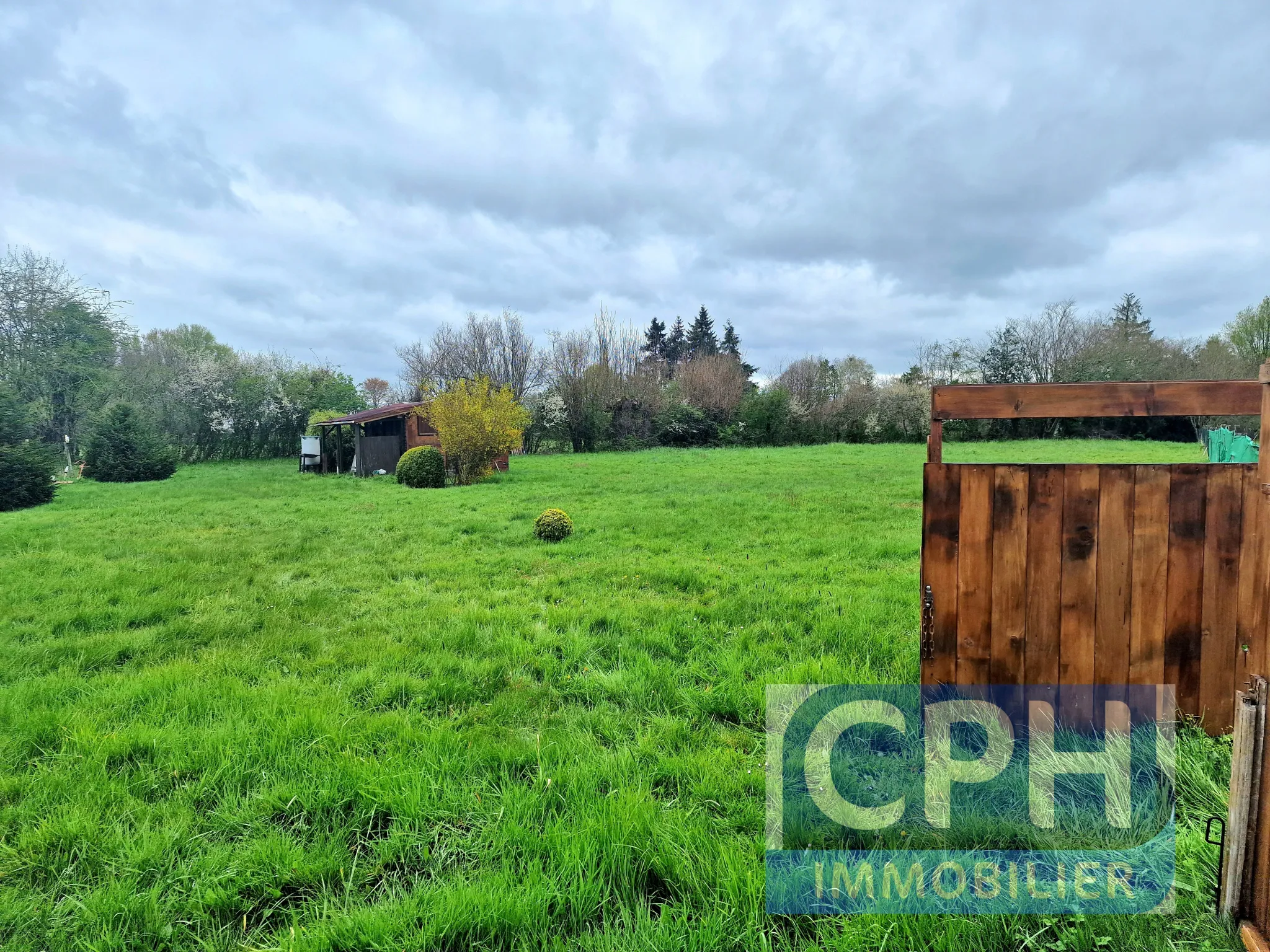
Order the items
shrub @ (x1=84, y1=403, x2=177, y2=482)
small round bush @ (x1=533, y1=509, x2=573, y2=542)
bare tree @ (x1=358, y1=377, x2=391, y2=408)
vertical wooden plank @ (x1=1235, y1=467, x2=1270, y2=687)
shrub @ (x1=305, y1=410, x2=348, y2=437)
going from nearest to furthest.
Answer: vertical wooden plank @ (x1=1235, y1=467, x2=1270, y2=687)
small round bush @ (x1=533, y1=509, x2=573, y2=542)
shrub @ (x1=84, y1=403, x2=177, y2=482)
shrub @ (x1=305, y1=410, x2=348, y2=437)
bare tree @ (x1=358, y1=377, x2=391, y2=408)

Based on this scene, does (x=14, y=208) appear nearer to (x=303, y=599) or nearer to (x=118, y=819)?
(x=303, y=599)

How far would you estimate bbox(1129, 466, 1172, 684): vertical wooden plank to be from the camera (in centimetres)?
229

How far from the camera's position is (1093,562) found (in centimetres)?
234

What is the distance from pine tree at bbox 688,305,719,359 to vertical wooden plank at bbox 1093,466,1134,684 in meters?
48.8

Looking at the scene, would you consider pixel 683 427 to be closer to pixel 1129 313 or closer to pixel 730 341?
pixel 730 341

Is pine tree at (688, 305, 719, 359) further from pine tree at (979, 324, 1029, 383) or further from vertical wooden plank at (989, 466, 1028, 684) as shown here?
vertical wooden plank at (989, 466, 1028, 684)

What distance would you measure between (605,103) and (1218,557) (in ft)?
47.6

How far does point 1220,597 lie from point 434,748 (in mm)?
3674

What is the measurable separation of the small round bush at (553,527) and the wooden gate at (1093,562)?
18.0ft

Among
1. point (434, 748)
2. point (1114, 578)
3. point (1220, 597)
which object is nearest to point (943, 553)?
point (1114, 578)

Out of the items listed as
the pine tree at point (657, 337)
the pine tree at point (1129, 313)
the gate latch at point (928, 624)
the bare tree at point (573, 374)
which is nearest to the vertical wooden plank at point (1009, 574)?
the gate latch at point (928, 624)

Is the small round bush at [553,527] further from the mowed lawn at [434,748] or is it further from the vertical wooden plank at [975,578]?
the vertical wooden plank at [975,578]

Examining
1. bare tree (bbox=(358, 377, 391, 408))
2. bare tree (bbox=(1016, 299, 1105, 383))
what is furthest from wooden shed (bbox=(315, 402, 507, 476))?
bare tree (bbox=(1016, 299, 1105, 383))

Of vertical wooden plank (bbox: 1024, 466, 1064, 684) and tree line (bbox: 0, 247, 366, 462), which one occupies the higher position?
tree line (bbox: 0, 247, 366, 462)
